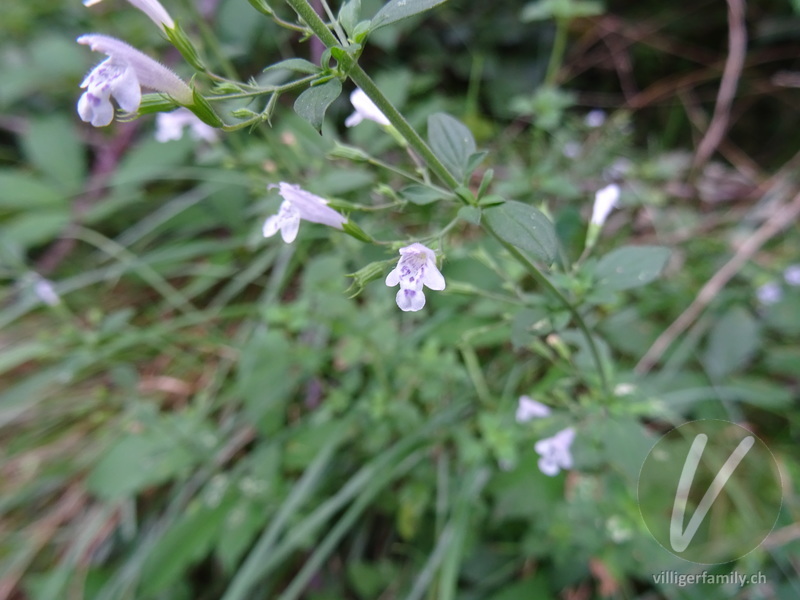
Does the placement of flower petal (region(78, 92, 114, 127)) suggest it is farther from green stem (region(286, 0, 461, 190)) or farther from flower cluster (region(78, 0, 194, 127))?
green stem (region(286, 0, 461, 190))

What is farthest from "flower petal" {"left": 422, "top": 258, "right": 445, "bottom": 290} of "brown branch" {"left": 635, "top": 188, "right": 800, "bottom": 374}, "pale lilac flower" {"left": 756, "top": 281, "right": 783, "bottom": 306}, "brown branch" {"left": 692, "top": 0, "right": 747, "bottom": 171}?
"brown branch" {"left": 692, "top": 0, "right": 747, "bottom": 171}

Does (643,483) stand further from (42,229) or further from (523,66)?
(42,229)

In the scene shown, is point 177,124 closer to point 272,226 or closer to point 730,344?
point 272,226

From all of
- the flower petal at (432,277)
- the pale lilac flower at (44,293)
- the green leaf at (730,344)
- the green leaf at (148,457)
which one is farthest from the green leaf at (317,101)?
the pale lilac flower at (44,293)

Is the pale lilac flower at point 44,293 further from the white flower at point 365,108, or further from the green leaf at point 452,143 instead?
the green leaf at point 452,143

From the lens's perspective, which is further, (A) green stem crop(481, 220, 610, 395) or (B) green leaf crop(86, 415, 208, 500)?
(B) green leaf crop(86, 415, 208, 500)

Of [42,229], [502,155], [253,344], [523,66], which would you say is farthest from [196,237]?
[523,66]

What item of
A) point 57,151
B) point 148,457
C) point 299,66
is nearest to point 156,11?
point 299,66
